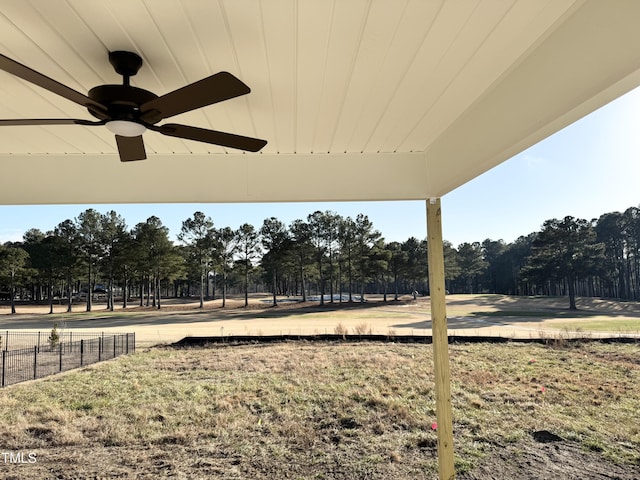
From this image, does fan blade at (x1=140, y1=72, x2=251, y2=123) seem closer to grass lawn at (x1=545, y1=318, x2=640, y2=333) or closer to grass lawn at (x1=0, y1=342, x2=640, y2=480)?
grass lawn at (x1=0, y1=342, x2=640, y2=480)

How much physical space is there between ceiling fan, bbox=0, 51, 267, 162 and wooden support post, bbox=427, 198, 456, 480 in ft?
4.35

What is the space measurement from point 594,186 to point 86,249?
11878 mm

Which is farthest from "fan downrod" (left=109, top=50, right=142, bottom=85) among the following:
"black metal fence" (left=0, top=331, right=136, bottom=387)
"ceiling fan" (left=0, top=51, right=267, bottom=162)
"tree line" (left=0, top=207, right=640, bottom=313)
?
"tree line" (left=0, top=207, right=640, bottom=313)

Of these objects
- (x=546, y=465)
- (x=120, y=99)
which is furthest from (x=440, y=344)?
(x=546, y=465)

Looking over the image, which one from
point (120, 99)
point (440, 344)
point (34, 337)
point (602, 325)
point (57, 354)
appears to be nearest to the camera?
point (120, 99)

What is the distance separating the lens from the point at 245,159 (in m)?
2.33

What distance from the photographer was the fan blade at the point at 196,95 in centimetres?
103

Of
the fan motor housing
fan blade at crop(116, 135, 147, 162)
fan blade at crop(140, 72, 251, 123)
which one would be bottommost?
fan blade at crop(140, 72, 251, 123)

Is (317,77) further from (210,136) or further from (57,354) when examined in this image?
(57,354)

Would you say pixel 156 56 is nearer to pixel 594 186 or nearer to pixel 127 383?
pixel 127 383

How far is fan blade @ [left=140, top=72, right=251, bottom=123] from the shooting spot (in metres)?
1.03

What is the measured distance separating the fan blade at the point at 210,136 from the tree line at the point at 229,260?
9.29m

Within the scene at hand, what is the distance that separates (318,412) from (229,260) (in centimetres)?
636

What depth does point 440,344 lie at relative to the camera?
2.30m
